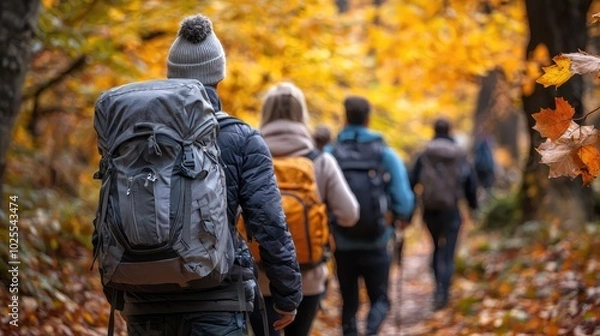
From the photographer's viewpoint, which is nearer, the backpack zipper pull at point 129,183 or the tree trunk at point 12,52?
the backpack zipper pull at point 129,183

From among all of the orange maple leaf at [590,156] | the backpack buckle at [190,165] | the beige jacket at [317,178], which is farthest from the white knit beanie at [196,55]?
the orange maple leaf at [590,156]

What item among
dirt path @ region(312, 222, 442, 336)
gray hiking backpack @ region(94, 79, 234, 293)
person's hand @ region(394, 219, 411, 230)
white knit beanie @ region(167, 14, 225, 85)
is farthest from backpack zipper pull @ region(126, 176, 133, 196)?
person's hand @ region(394, 219, 411, 230)

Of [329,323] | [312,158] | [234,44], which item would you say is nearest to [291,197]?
[312,158]

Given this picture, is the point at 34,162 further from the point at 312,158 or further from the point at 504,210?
the point at 504,210

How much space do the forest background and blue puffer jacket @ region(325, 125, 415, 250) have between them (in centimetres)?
166

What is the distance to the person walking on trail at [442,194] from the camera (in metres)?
9.12

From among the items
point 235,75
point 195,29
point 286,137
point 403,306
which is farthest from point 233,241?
point 403,306

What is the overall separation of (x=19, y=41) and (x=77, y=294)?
80.6 inches

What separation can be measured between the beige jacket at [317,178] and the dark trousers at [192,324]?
1334 millimetres

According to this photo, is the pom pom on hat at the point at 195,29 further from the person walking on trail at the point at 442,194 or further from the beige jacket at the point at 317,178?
the person walking on trail at the point at 442,194

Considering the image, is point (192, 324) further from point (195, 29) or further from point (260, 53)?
point (260, 53)

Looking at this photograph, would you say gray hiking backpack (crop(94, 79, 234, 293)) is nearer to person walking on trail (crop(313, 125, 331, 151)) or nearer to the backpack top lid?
the backpack top lid

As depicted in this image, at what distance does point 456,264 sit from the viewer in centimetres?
1077

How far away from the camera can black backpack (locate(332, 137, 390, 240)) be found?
6.17 meters
